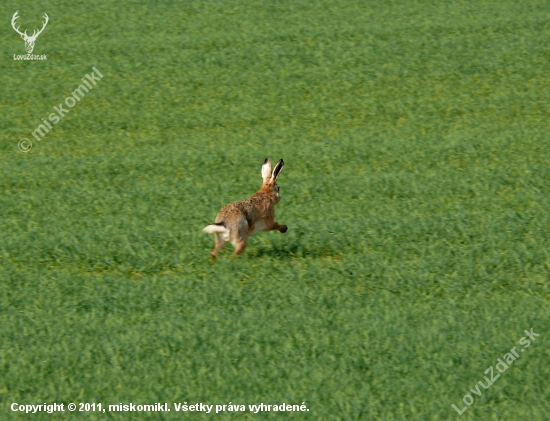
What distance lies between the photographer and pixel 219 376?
7.54 metres

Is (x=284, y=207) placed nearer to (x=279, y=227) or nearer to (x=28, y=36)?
(x=279, y=227)

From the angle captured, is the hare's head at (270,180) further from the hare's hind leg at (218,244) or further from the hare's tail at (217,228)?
the hare's tail at (217,228)

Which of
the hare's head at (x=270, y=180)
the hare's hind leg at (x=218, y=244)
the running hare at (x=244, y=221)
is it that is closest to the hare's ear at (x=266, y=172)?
the hare's head at (x=270, y=180)

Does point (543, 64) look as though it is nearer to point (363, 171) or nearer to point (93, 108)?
point (363, 171)

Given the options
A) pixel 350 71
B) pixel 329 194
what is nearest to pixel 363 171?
pixel 329 194

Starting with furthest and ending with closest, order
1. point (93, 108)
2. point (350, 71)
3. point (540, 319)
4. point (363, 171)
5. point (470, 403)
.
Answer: point (350, 71)
point (93, 108)
point (363, 171)
point (540, 319)
point (470, 403)

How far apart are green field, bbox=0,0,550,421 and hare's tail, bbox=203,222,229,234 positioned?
39 cm

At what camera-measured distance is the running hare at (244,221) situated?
9.48 metres

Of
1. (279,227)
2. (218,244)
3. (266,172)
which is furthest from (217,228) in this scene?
(266,172)

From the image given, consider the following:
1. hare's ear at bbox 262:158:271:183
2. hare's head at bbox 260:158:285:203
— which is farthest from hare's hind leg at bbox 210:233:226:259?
hare's ear at bbox 262:158:271:183

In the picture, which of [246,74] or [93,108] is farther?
[246,74]

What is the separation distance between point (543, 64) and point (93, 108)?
314 inches

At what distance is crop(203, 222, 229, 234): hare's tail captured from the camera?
9254 millimetres

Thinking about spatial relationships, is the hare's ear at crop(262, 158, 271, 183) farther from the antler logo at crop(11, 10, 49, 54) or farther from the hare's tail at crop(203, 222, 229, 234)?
the antler logo at crop(11, 10, 49, 54)
